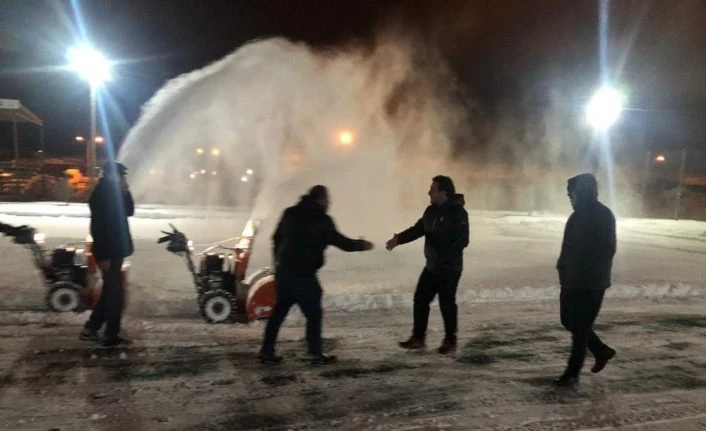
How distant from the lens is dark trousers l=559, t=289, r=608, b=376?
450 centimetres

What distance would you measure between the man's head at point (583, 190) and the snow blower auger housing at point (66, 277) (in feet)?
15.6

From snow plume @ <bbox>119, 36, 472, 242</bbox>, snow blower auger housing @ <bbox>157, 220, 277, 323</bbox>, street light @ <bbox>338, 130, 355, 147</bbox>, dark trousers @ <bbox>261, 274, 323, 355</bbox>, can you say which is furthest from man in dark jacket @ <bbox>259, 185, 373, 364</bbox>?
street light @ <bbox>338, 130, 355, 147</bbox>

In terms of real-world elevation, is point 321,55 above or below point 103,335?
above

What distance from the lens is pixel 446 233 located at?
511 cm

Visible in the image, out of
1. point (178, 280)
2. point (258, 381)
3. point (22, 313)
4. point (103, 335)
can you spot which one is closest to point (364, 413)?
point (258, 381)

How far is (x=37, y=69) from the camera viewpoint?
41.1 meters

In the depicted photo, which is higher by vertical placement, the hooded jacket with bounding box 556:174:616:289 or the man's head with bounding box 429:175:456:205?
the man's head with bounding box 429:175:456:205

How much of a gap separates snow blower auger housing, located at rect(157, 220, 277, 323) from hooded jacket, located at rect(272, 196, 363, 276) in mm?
1240

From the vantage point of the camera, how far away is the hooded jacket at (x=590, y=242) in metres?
4.40

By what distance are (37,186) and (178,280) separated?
23292 mm

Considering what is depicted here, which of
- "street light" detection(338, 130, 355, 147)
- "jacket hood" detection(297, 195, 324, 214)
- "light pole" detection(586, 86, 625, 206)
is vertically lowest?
"jacket hood" detection(297, 195, 324, 214)

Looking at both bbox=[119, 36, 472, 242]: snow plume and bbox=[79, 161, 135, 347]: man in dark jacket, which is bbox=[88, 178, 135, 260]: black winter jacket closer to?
bbox=[79, 161, 135, 347]: man in dark jacket

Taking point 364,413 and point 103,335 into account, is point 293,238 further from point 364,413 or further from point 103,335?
point 103,335

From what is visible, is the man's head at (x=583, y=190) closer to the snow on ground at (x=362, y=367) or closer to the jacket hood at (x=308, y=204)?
the snow on ground at (x=362, y=367)
